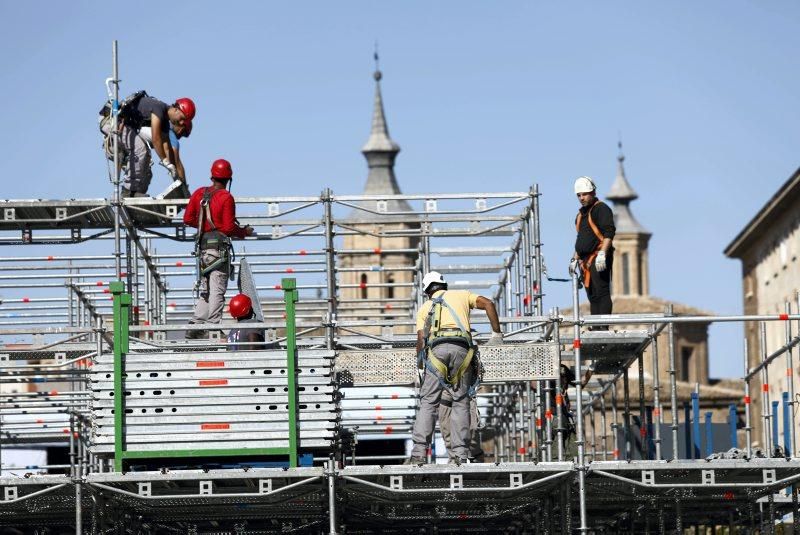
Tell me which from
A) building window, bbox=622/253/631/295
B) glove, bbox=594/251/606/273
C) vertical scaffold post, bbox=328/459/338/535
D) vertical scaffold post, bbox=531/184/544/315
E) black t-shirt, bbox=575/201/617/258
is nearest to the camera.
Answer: vertical scaffold post, bbox=328/459/338/535

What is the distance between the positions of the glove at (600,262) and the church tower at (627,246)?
423ft

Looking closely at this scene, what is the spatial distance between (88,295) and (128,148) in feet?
27.5

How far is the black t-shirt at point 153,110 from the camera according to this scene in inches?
930

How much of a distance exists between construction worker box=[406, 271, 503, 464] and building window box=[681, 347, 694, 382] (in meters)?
122

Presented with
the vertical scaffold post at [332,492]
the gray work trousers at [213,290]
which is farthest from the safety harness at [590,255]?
the vertical scaffold post at [332,492]

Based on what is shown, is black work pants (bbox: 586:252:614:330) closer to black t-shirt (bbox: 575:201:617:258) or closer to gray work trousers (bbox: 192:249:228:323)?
black t-shirt (bbox: 575:201:617:258)

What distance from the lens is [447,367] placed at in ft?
62.7

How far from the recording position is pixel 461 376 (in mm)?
19156

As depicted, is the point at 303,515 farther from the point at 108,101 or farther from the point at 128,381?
the point at 108,101

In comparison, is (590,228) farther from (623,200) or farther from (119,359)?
(623,200)

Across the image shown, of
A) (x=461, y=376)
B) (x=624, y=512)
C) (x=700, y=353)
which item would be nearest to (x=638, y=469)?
(x=461, y=376)

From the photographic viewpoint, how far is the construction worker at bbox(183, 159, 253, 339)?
70.8 ft

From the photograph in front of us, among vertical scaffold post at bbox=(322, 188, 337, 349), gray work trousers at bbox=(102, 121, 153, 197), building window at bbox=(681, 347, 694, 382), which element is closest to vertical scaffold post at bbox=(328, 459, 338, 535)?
gray work trousers at bbox=(102, 121, 153, 197)

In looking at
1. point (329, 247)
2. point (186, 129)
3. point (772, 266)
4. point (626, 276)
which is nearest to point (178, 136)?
point (186, 129)
